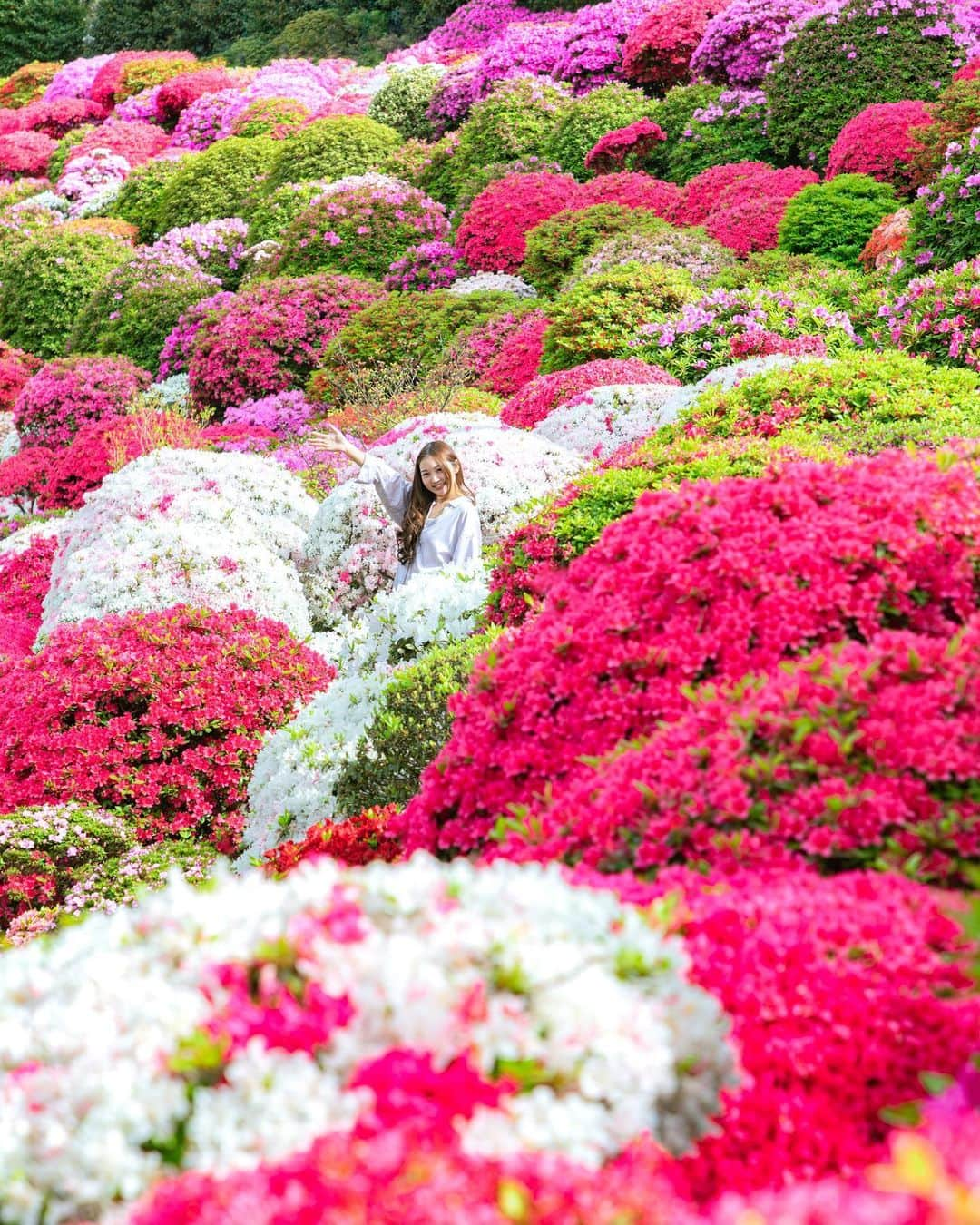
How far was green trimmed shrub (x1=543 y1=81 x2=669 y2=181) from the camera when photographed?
23812 millimetres

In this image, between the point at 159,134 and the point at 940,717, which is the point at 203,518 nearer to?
the point at 940,717

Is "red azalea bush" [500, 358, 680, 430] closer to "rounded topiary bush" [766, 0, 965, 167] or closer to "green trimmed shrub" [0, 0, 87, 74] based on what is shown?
"rounded topiary bush" [766, 0, 965, 167]

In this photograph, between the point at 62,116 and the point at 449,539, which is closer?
the point at 449,539

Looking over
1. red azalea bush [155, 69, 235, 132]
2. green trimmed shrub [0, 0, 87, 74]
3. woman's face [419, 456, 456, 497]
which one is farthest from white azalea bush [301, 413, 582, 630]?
green trimmed shrub [0, 0, 87, 74]

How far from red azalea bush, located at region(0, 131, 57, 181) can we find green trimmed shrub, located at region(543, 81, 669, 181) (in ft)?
68.9

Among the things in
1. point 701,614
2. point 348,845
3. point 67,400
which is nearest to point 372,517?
point 348,845

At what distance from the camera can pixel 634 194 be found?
19.8 meters

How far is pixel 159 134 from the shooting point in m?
37.4

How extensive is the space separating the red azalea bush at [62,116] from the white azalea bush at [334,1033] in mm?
44015

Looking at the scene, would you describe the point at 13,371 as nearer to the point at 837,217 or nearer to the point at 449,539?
the point at 837,217

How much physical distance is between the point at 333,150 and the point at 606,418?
17994 millimetres

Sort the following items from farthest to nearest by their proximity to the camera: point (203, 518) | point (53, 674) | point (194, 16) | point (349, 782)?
1. point (194, 16)
2. point (203, 518)
3. point (53, 674)
4. point (349, 782)

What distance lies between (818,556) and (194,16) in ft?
168

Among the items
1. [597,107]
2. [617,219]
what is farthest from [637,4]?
[617,219]
